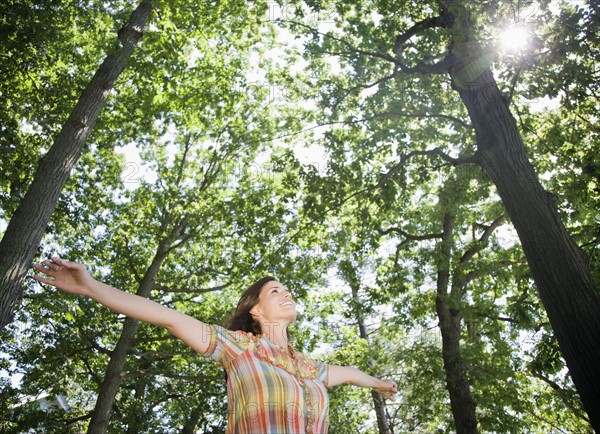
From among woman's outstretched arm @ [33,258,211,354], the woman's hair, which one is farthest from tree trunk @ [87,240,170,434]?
woman's outstretched arm @ [33,258,211,354]

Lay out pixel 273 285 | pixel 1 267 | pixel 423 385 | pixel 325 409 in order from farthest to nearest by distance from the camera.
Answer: pixel 423 385
pixel 1 267
pixel 273 285
pixel 325 409

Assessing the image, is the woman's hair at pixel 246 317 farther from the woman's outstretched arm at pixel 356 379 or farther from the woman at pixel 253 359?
the woman's outstretched arm at pixel 356 379

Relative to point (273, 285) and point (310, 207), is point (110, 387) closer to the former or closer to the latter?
point (310, 207)

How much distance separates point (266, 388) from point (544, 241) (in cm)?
503

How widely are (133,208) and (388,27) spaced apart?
10.8 metres

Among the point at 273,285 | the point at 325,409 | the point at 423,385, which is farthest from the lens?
the point at 423,385

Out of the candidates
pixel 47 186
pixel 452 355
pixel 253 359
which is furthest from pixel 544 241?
pixel 452 355

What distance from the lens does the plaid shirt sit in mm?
2902

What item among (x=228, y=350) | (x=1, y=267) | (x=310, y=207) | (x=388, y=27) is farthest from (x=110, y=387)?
(x=228, y=350)

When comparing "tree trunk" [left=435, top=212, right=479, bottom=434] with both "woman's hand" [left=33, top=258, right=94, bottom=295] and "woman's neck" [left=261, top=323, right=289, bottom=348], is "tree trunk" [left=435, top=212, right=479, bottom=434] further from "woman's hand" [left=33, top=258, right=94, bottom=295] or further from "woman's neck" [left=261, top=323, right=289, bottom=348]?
"woman's hand" [left=33, top=258, right=94, bottom=295]

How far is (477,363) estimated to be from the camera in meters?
14.3

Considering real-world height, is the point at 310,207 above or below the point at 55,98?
below

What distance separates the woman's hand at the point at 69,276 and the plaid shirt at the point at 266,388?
0.80 m

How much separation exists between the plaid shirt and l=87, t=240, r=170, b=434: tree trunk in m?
11.7
